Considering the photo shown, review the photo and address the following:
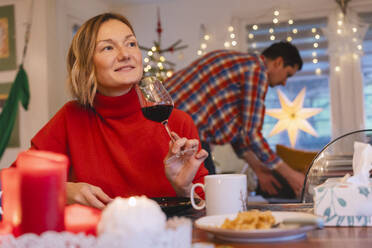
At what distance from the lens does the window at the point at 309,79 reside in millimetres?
4887

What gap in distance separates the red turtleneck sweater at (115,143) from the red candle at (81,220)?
32.7 inches

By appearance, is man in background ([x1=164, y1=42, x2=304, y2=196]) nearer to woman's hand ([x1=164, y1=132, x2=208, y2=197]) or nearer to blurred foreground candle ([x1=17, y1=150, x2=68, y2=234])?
woman's hand ([x1=164, y1=132, x2=208, y2=197])

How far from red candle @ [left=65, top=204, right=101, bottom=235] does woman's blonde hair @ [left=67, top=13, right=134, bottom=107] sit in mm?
951

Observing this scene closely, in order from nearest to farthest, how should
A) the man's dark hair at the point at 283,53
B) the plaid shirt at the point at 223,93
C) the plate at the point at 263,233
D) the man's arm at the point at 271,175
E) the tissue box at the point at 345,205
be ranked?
1. the plate at the point at 263,233
2. the tissue box at the point at 345,205
3. the plaid shirt at the point at 223,93
4. the man's arm at the point at 271,175
5. the man's dark hair at the point at 283,53

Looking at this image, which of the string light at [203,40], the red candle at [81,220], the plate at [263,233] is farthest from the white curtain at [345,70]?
the red candle at [81,220]

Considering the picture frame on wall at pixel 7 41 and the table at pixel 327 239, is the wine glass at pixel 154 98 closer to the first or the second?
the table at pixel 327 239

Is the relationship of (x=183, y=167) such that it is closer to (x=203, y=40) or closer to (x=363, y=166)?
(x=363, y=166)

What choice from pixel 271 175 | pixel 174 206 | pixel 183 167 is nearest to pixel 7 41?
pixel 271 175

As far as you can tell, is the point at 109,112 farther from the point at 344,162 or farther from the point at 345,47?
the point at 345,47

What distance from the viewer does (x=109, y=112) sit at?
5.04ft

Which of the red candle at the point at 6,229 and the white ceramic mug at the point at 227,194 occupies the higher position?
the red candle at the point at 6,229

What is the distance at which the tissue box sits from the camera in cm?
85

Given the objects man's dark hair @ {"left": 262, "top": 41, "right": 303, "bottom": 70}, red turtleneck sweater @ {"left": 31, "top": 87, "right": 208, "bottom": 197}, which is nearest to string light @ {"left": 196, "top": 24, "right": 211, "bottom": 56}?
man's dark hair @ {"left": 262, "top": 41, "right": 303, "bottom": 70}

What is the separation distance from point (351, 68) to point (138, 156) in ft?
12.7
